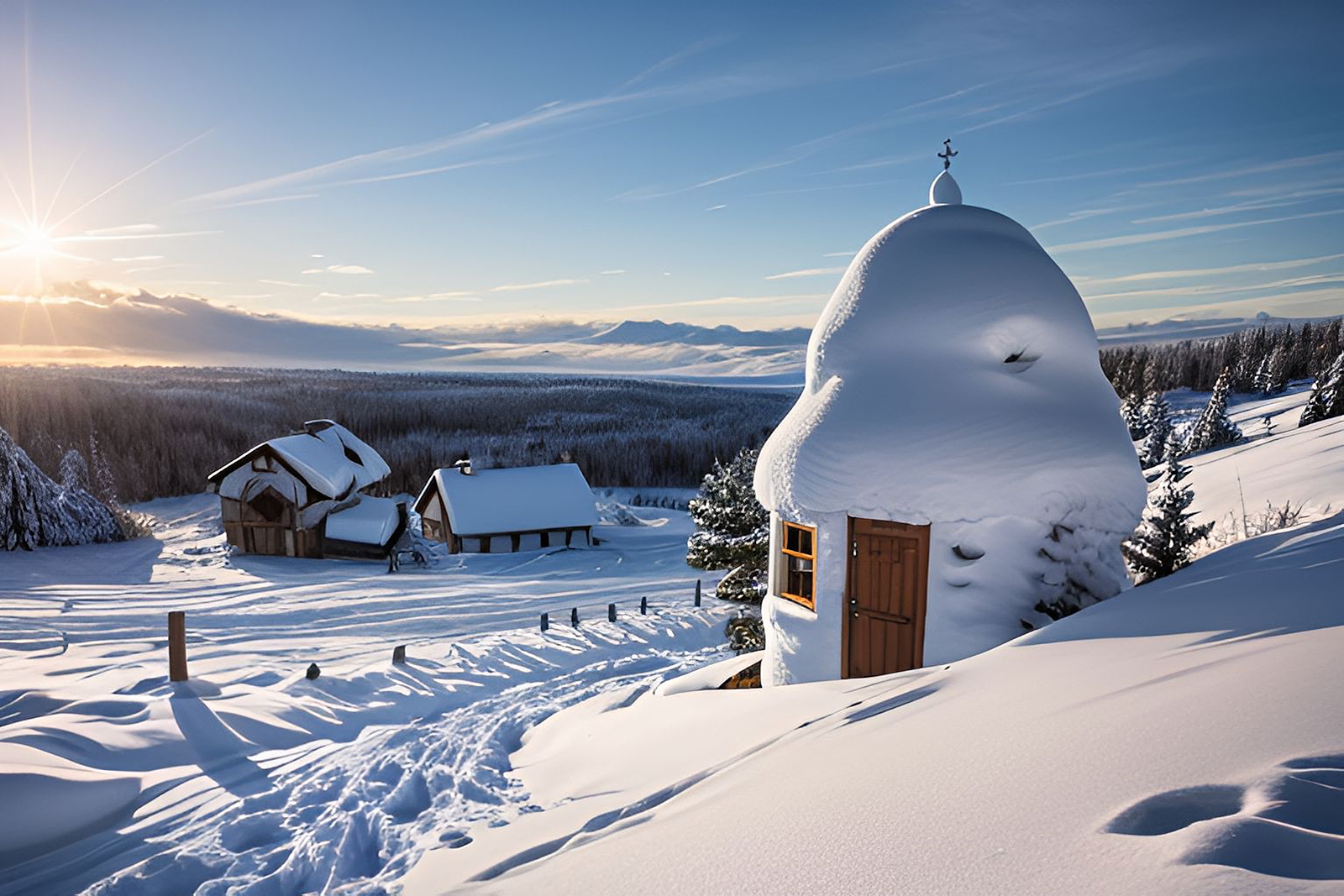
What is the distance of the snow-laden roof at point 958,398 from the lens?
8031 millimetres

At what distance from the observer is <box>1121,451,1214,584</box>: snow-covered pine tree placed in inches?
314

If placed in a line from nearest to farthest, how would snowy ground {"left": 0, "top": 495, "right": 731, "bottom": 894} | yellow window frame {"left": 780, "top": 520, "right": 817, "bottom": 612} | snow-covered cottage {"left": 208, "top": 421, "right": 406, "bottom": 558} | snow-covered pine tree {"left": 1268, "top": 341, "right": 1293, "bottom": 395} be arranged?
1. snowy ground {"left": 0, "top": 495, "right": 731, "bottom": 894}
2. yellow window frame {"left": 780, "top": 520, "right": 817, "bottom": 612}
3. snow-covered cottage {"left": 208, "top": 421, "right": 406, "bottom": 558}
4. snow-covered pine tree {"left": 1268, "top": 341, "right": 1293, "bottom": 395}

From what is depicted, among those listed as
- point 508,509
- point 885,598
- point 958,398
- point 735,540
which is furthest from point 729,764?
point 508,509

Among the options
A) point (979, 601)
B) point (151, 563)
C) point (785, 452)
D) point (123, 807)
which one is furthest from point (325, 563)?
point (979, 601)

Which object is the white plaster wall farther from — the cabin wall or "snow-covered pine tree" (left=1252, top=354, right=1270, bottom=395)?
"snow-covered pine tree" (left=1252, top=354, right=1270, bottom=395)

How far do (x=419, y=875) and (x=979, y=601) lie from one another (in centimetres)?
659

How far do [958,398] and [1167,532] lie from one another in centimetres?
295

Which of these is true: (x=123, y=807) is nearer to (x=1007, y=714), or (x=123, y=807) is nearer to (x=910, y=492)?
(x=1007, y=714)

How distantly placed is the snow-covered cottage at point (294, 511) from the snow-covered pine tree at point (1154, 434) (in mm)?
40005

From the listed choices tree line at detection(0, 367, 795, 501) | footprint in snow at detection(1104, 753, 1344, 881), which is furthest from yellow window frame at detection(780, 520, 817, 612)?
tree line at detection(0, 367, 795, 501)

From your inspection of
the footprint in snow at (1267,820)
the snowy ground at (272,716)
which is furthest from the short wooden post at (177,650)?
the footprint in snow at (1267,820)

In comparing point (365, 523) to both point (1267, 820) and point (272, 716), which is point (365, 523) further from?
point (1267, 820)

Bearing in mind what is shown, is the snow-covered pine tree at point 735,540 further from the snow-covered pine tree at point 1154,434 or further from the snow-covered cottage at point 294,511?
the snow-covered pine tree at point 1154,434

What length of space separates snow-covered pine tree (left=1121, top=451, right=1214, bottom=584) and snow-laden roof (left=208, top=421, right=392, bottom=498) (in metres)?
33.6
